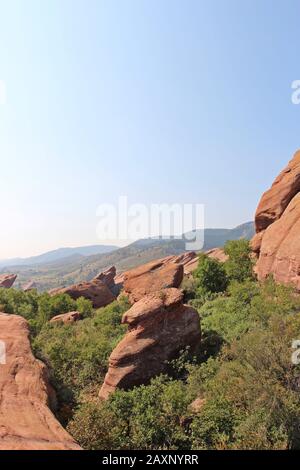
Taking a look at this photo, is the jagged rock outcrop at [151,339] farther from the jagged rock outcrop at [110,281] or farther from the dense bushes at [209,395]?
the jagged rock outcrop at [110,281]

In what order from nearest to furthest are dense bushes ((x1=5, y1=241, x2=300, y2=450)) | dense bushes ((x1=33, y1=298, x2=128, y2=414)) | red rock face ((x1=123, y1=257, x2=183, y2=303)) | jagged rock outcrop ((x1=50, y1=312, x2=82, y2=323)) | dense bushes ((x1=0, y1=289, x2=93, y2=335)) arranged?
dense bushes ((x1=5, y1=241, x2=300, y2=450)) < dense bushes ((x1=33, y1=298, x2=128, y2=414)) < red rock face ((x1=123, y1=257, x2=183, y2=303)) < jagged rock outcrop ((x1=50, y1=312, x2=82, y2=323)) < dense bushes ((x1=0, y1=289, x2=93, y2=335))

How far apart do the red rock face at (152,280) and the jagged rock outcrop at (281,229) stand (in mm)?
6602

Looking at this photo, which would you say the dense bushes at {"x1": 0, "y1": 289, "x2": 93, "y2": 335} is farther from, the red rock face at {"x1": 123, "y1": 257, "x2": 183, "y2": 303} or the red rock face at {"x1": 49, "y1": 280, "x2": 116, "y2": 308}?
the red rock face at {"x1": 123, "y1": 257, "x2": 183, "y2": 303}

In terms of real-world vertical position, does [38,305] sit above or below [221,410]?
below

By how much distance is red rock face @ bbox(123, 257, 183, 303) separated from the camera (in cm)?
2634

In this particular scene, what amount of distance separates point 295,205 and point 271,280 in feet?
21.8

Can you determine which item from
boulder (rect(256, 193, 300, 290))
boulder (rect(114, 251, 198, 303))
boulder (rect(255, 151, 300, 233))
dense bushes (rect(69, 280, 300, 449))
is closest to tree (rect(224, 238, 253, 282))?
boulder (rect(256, 193, 300, 290))

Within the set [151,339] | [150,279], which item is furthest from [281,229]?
[151,339]

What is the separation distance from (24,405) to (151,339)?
7.34m

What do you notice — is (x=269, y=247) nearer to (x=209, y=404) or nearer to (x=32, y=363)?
(x=209, y=404)

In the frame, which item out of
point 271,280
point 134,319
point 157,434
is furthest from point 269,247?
point 157,434

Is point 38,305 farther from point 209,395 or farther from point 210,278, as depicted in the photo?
point 209,395

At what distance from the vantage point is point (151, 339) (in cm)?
1576

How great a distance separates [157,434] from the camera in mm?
10398
